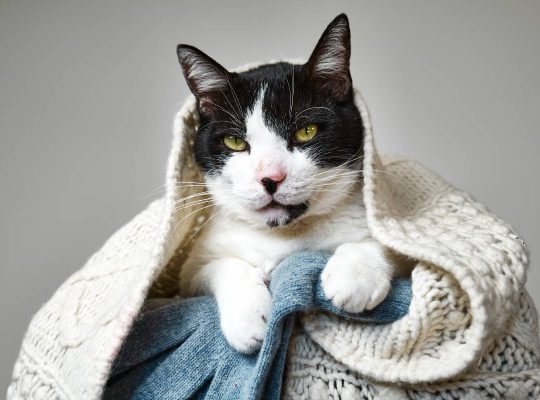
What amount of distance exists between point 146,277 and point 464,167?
115cm

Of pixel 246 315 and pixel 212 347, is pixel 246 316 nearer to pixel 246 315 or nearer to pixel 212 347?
pixel 246 315

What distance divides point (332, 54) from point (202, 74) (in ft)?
0.80

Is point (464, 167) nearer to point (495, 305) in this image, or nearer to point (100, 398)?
point (495, 305)

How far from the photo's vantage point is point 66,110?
158 centimetres

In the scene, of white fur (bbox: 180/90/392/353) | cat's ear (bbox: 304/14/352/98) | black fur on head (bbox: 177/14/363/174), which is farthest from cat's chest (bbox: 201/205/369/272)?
cat's ear (bbox: 304/14/352/98)

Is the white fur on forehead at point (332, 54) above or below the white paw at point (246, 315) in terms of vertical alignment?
above

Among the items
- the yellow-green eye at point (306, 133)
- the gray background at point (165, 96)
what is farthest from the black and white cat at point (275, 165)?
the gray background at point (165, 96)

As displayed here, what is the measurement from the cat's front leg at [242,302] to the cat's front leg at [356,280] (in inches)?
4.2

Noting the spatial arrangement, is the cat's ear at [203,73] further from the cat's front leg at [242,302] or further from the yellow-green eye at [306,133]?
the cat's front leg at [242,302]

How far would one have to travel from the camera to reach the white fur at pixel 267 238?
783 millimetres

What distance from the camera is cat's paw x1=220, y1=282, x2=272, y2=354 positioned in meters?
0.79

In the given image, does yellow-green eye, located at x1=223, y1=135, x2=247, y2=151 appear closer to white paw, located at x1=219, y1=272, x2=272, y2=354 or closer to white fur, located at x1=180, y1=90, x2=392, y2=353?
white fur, located at x1=180, y1=90, x2=392, y2=353

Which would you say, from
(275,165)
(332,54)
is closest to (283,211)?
(275,165)

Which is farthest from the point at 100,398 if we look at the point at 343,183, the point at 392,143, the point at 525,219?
the point at 525,219
